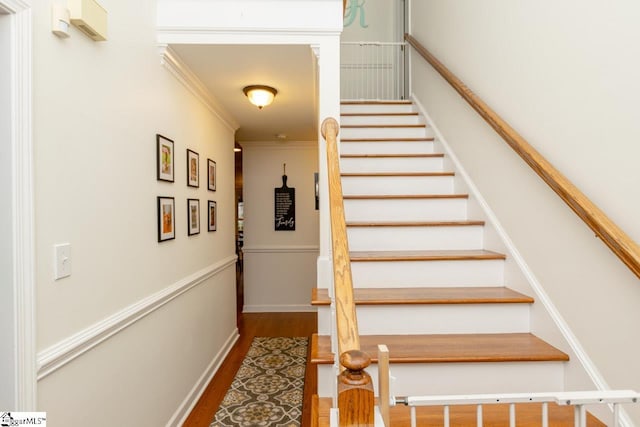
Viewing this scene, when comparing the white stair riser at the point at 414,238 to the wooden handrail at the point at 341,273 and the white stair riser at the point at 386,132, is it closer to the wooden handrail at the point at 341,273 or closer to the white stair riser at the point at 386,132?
the wooden handrail at the point at 341,273

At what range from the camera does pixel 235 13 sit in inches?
89.3

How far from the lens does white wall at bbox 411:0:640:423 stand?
4.21 ft

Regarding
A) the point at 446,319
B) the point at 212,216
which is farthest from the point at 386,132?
the point at 446,319

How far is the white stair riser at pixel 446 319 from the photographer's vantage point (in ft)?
5.97

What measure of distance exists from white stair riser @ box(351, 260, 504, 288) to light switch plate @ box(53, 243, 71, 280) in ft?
4.47

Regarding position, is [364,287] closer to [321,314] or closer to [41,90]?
[321,314]

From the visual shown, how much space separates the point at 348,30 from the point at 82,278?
4.83 meters

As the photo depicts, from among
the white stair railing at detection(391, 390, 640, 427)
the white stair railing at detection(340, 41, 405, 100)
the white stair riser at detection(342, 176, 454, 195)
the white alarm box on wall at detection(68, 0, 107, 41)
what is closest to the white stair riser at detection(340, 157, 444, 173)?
the white stair riser at detection(342, 176, 454, 195)

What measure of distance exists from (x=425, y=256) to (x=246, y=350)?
2.64m

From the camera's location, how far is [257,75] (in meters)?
2.80

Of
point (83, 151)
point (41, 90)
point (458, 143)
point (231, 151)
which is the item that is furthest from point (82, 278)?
point (231, 151)

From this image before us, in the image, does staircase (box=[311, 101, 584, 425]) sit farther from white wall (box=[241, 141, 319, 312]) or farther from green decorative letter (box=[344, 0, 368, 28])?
green decorative letter (box=[344, 0, 368, 28])

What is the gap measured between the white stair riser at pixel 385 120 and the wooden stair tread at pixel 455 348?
2.32m

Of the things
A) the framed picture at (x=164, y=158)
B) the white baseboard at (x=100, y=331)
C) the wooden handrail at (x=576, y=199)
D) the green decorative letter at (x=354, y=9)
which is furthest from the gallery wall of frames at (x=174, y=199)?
the green decorative letter at (x=354, y=9)
